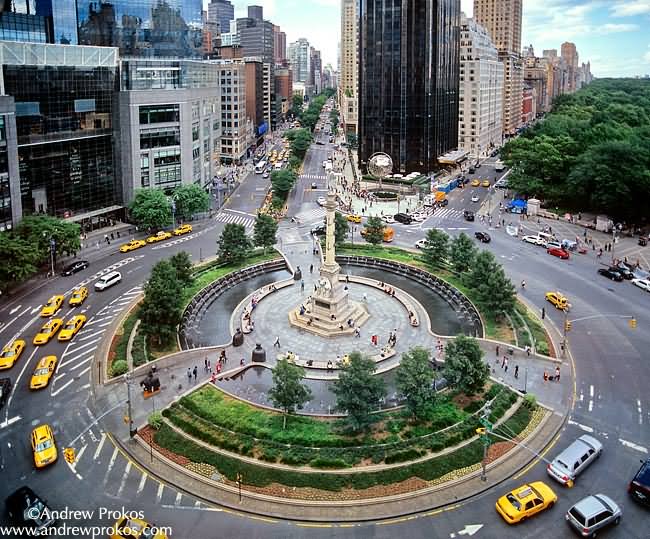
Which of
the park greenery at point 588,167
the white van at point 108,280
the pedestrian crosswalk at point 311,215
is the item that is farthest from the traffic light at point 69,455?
the park greenery at point 588,167

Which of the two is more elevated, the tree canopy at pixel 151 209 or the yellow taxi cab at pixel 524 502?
the tree canopy at pixel 151 209

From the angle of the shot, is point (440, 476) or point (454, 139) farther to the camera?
point (454, 139)

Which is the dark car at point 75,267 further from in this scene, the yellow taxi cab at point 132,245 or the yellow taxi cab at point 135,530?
the yellow taxi cab at point 135,530

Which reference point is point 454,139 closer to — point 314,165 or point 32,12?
point 314,165

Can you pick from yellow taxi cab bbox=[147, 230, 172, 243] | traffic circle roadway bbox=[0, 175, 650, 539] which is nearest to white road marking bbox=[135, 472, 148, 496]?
traffic circle roadway bbox=[0, 175, 650, 539]

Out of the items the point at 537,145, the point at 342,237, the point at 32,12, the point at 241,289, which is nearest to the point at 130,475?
the point at 241,289

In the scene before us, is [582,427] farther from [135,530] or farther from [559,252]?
[559,252]
